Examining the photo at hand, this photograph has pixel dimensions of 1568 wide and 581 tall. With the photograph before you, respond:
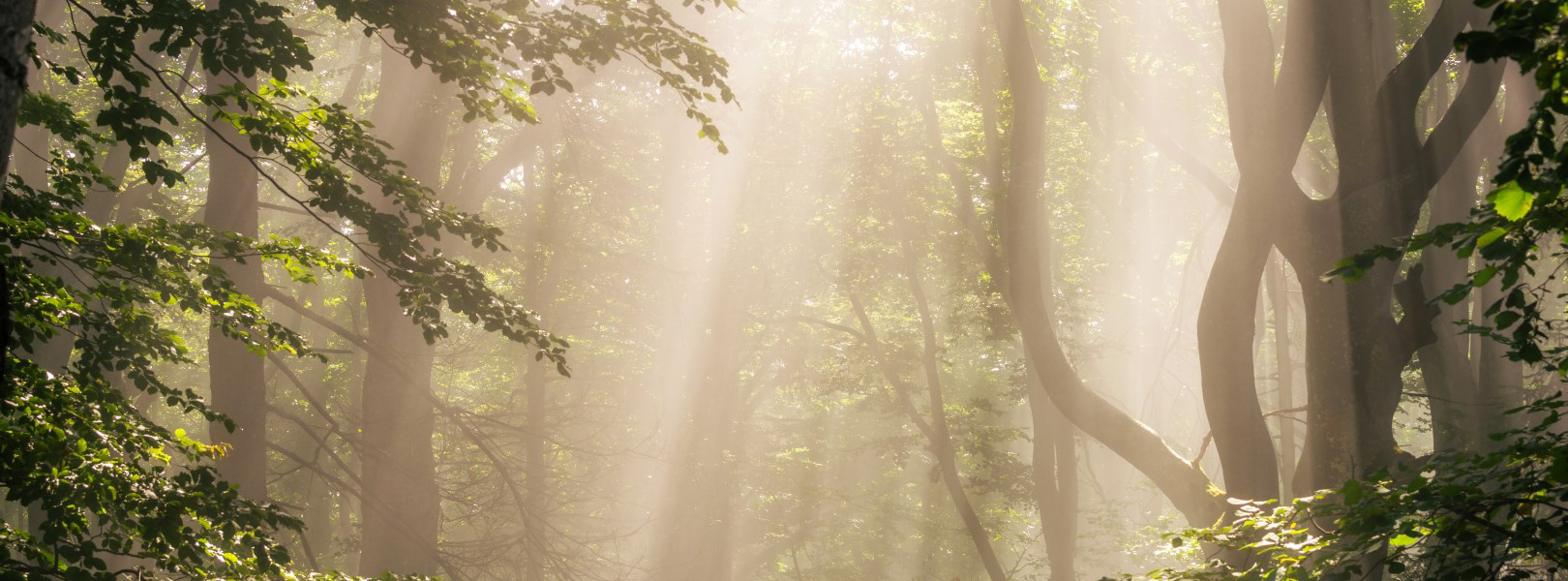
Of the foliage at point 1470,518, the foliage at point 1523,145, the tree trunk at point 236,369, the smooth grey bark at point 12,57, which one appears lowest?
the foliage at point 1470,518

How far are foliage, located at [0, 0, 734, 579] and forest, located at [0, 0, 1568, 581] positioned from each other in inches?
1.0

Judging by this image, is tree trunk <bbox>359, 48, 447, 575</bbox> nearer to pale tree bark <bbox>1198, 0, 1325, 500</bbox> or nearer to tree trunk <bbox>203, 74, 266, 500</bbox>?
tree trunk <bbox>203, 74, 266, 500</bbox>

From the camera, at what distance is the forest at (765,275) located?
3.85m

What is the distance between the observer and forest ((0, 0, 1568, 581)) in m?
3.85

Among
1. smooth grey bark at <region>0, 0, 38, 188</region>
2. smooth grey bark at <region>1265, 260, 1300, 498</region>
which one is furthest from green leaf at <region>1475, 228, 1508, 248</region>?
smooth grey bark at <region>1265, 260, 1300, 498</region>

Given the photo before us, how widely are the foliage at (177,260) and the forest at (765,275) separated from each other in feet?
0.08

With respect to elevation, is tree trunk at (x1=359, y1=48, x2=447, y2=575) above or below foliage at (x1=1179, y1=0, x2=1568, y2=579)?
above

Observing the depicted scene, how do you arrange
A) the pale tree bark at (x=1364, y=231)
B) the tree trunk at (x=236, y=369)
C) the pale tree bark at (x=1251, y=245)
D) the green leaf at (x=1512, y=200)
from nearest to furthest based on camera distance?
the green leaf at (x=1512, y=200) < the pale tree bark at (x=1364, y=231) < the pale tree bark at (x=1251, y=245) < the tree trunk at (x=236, y=369)

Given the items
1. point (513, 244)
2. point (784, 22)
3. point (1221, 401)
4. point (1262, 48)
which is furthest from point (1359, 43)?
point (513, 244)

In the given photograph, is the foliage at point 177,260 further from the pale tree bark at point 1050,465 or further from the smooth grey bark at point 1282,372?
the smooth grey bark at point 1282,372

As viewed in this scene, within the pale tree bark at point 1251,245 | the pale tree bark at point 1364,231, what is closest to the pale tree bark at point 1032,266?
the pale tree bark at point 1251,245

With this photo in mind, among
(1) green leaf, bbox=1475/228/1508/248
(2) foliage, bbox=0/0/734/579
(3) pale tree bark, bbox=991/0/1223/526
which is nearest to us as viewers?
(1) green leaf, bbox=1475/228/1508/248

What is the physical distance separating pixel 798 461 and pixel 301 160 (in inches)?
654

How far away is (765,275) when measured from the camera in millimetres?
19062
